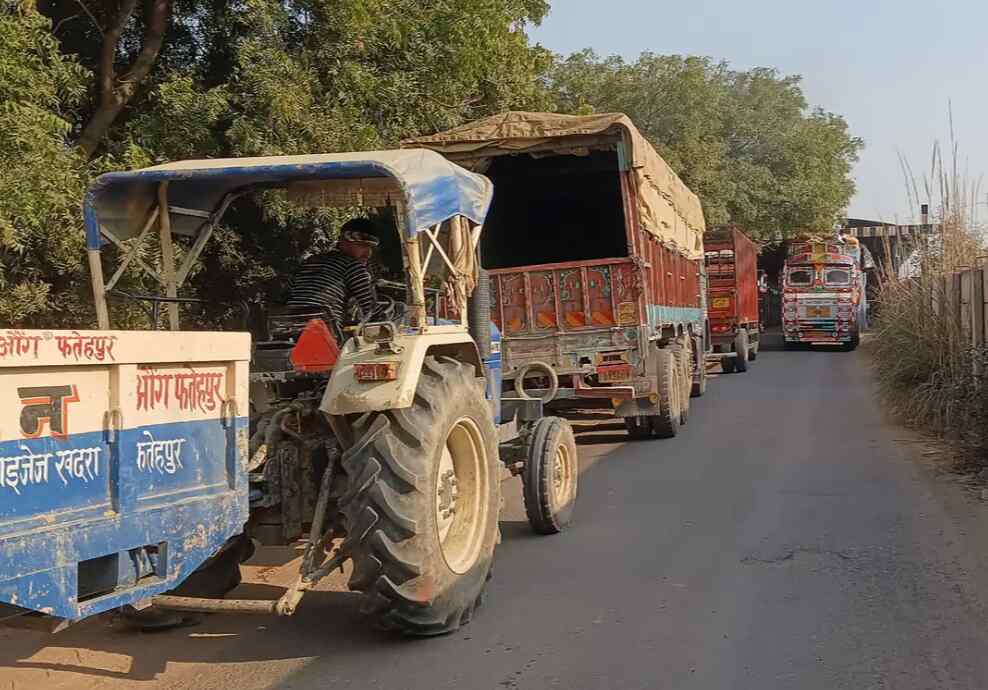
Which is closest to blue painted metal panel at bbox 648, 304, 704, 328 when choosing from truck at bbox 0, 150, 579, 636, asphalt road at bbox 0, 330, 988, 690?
asphalt road at bbox 0, 330, 988, 690

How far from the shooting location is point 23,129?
7805mm

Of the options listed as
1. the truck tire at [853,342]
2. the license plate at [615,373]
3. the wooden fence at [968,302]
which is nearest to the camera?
the wooden fence at [968,302]

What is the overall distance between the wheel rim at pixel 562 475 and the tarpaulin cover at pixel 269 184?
2.12 meters

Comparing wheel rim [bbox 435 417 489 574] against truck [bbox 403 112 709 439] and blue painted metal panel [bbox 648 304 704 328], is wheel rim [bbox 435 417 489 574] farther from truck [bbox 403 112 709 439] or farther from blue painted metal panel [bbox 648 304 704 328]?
blue painted metal panel [bbox 648 304 704 328]

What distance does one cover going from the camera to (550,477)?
7086mm

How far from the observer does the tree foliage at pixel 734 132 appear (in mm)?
32969

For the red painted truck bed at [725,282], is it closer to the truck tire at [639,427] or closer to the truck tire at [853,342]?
the truck tire at [853,342]

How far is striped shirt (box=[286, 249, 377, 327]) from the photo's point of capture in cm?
589

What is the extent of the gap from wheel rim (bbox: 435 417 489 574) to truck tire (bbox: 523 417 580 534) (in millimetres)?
1421

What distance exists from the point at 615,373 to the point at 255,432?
6417mm

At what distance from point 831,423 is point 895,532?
6.42 meters

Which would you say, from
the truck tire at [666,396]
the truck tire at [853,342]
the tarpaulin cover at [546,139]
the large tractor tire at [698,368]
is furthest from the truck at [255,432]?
the truck tire at [853,342]

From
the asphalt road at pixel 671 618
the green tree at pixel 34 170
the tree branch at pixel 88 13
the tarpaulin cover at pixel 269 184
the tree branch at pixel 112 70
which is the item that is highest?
the tree branch at pixel 88 13

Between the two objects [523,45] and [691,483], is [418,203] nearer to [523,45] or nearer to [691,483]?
[691,483]
